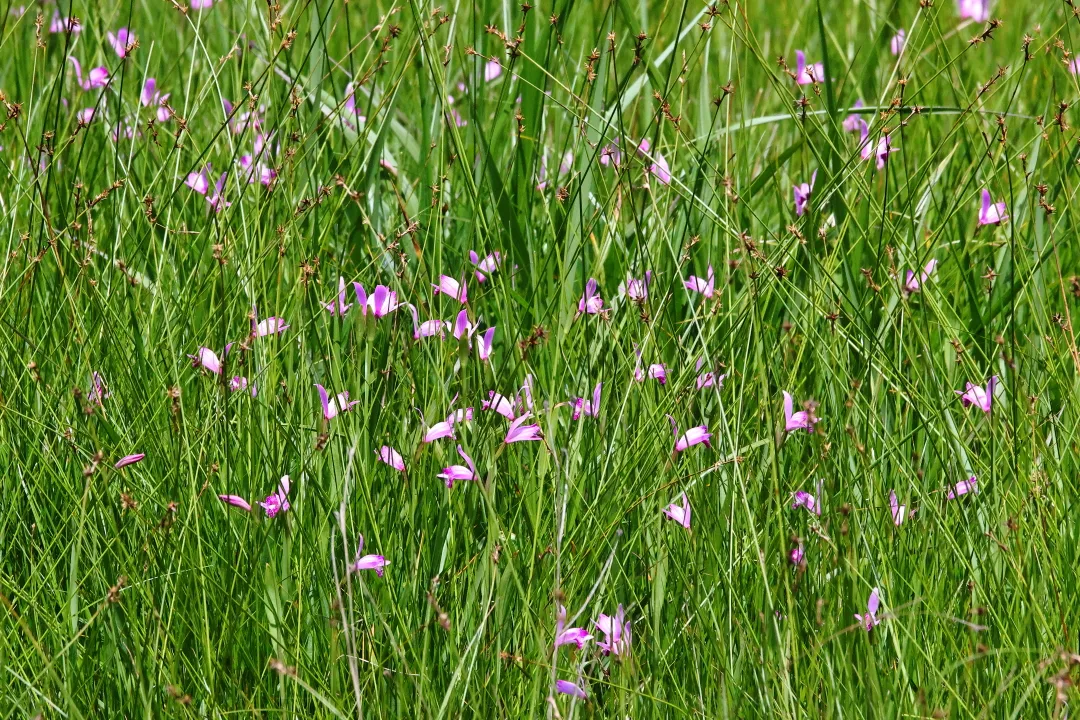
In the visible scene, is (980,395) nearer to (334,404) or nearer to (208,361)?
(334,404)

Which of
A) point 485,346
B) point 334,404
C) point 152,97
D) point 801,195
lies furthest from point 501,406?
point 152,97

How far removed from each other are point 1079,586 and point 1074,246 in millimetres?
1054

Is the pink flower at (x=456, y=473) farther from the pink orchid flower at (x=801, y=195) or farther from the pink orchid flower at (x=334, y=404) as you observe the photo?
the pink orchid flower at (x=801, y=195)

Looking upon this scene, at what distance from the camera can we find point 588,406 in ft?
5.44

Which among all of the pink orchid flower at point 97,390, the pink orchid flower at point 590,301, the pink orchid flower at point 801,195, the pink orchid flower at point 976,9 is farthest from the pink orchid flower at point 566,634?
the pink orchid flower at point 976,9

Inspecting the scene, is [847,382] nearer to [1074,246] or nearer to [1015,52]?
[1074,246]

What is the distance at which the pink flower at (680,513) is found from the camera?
57.1 inches

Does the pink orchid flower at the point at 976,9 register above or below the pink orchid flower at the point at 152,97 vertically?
above

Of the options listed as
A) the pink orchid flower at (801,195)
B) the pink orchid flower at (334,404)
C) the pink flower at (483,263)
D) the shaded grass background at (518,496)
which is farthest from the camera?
the pink orchid flower at (801,195)

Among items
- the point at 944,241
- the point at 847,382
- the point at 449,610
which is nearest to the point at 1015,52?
the point at 944,241

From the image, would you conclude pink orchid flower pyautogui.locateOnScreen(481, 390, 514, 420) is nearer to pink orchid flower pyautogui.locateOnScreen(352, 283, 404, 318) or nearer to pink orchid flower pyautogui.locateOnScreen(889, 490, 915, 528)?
pink orchid flower pyautogui.locateOnScreen(352, 283, 404, 318)

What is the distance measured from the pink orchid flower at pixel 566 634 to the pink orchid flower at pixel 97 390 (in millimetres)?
666

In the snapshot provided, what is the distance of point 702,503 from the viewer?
141 centimetres

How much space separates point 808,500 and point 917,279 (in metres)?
0.42
